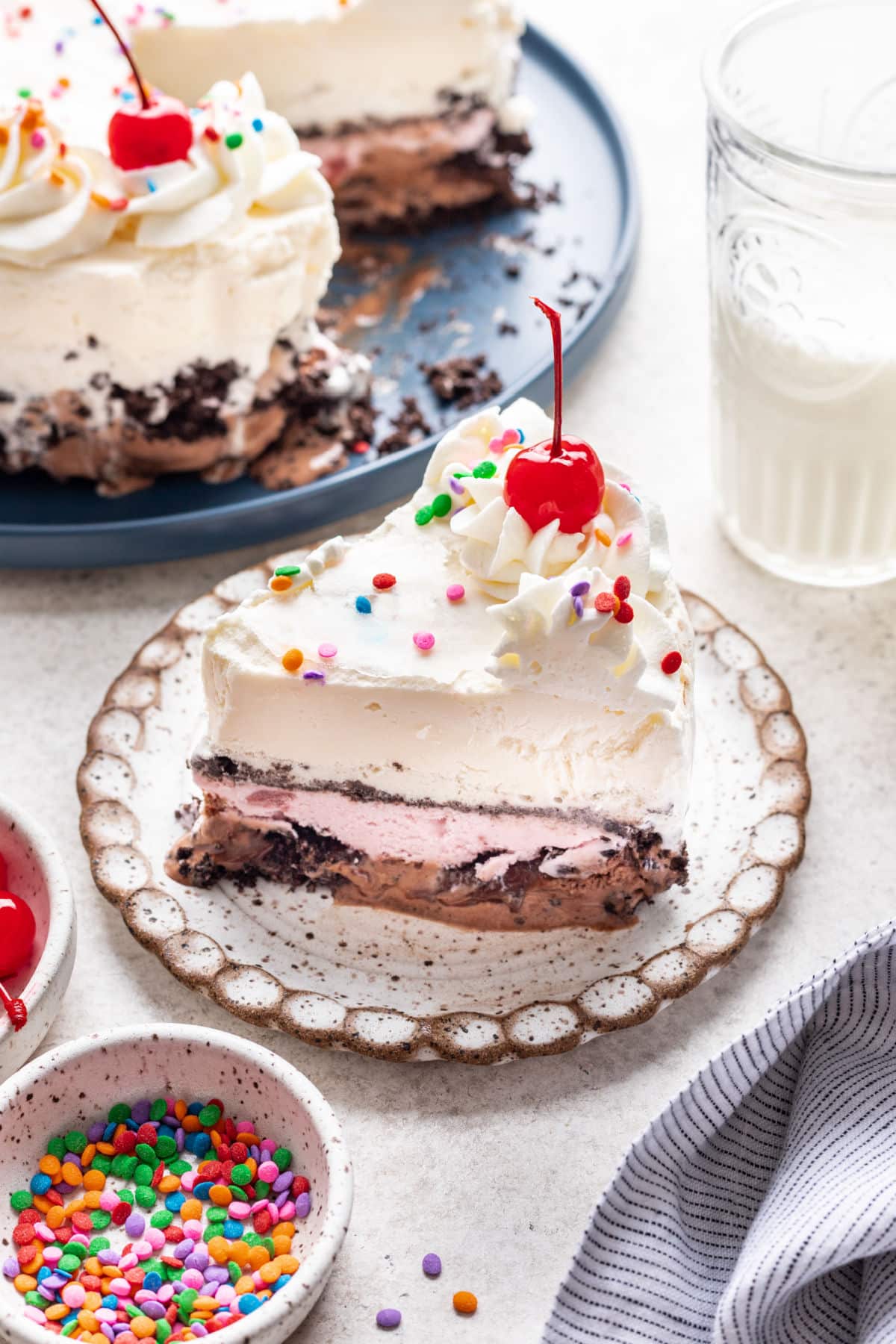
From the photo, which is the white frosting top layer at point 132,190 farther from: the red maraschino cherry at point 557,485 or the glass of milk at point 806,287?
the red maraschino cherry at point 557,485

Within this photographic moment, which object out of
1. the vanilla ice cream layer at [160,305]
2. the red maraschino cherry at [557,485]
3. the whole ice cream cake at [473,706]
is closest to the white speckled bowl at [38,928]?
the whole ice cream cake at [473,706]

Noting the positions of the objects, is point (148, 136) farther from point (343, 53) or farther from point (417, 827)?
point (417, 827)

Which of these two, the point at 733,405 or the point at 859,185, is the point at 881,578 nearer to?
the point at 733,405

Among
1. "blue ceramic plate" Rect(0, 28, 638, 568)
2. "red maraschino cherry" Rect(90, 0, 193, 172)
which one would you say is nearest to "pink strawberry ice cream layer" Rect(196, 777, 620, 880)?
"blue ceramic plate" Rect(0, 28, 638, 568)

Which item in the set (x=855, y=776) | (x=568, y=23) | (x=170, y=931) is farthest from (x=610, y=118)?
(x=170, y=931)

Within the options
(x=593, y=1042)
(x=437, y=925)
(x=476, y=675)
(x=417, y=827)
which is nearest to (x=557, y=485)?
(x=476, y=675)

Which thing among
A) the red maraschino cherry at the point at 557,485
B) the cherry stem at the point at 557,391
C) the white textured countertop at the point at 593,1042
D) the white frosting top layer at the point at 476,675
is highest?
the cherry stem at the point at 557,391

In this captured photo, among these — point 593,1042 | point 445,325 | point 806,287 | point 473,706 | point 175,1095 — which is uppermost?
point 806,287
